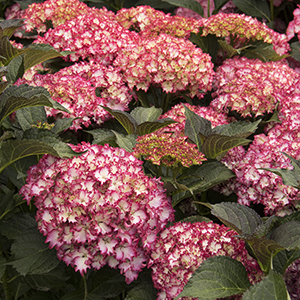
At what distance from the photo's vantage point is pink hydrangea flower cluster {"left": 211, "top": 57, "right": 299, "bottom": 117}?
71.2 inches

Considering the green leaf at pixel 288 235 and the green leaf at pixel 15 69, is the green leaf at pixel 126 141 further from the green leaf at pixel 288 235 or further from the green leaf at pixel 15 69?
the green leaf at pixel 288 235

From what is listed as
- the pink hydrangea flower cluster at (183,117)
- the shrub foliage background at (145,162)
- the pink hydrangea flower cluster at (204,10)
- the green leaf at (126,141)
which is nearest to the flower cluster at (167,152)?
the shrub foliage background at (145,162)

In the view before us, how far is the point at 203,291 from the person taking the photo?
3.35 feet

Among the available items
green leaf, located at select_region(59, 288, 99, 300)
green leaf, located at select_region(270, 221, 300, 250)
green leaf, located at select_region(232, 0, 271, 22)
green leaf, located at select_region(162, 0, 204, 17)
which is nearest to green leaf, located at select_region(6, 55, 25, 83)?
green leaf, located at select_region(59, 288, 99, 300)

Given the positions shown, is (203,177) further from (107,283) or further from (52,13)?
(52,13)

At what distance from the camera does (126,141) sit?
1.49 metres

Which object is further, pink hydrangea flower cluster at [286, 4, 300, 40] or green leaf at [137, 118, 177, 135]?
pink hydrangea flower cluster at [286, 4, 300, 40]

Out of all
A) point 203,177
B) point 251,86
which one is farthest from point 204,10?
point 203,177

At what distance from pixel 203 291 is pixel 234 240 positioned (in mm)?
263

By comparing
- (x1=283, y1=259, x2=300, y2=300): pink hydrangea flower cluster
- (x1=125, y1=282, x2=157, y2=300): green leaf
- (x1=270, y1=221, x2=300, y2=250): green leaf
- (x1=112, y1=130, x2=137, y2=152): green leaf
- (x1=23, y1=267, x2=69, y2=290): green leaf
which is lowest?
(x1=23, y1=267, x2=69, y2=290): green leaf

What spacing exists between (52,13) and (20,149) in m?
1.14

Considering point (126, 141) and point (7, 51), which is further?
point (7, 51)

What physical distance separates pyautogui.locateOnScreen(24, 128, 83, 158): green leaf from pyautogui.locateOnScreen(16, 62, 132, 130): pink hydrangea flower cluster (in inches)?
10.9

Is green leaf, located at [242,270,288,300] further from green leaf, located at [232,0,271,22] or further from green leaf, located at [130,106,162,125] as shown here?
green leaf, located at [232,0,271,22]
